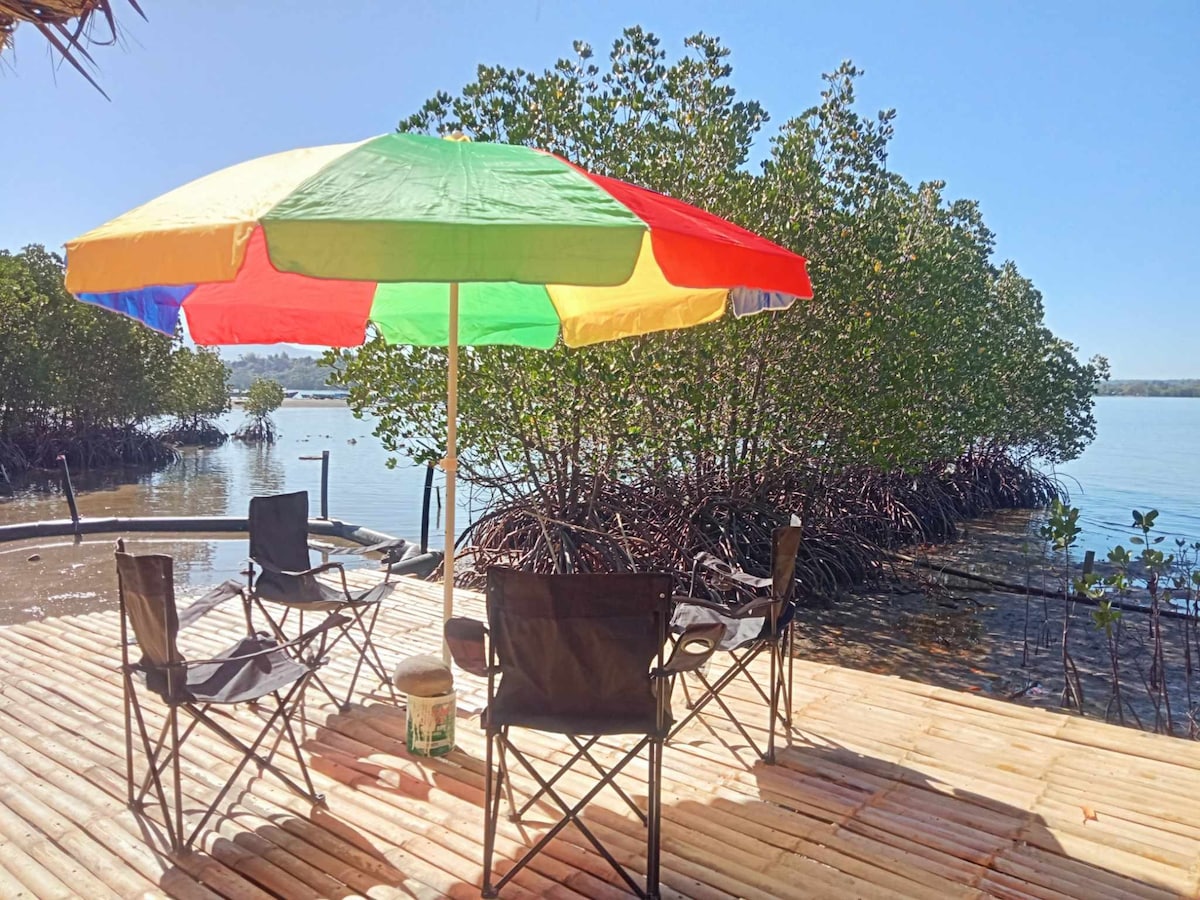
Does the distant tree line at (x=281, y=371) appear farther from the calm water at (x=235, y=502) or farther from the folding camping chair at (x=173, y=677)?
the folding camping chair at (x=173, y=677)

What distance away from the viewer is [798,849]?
247 centimetres

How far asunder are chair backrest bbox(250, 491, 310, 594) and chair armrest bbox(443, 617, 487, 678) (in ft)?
5.01

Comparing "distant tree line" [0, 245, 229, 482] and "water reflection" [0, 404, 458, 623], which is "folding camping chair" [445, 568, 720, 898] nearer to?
"water reflection" [0, 404, 458, 623]

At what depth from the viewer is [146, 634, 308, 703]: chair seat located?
2.40m

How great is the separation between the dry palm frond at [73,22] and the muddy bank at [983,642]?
6.86 m

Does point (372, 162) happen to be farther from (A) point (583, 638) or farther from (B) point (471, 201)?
(A) point (583, 638)

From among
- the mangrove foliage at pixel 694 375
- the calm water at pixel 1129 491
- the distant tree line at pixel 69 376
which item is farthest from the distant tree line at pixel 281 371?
the mangrove foliage at pixel 694 375

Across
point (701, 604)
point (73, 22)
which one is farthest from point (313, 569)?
point (73, 22)

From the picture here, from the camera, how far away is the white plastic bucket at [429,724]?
296 centimetres

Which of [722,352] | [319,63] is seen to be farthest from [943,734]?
[722,352]

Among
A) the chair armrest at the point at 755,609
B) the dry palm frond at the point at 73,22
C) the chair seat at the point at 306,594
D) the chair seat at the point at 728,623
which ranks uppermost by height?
the dry palm frond at the point at 73,22

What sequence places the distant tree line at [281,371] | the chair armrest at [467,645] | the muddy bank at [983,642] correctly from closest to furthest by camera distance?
the chair armrest at [467,645]
the muddy bank at [983,642]
the distant tree line at [281,371]

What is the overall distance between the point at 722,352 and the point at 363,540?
5.94m

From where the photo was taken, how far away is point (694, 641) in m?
2.50
